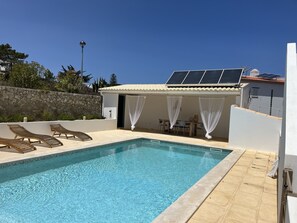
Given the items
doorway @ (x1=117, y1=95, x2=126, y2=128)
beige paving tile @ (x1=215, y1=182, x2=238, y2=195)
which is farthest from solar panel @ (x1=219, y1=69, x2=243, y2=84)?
beige paving tile @ (x1=215, y1=182, x2=238, y2=195)

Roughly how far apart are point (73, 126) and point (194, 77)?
843 centimetres

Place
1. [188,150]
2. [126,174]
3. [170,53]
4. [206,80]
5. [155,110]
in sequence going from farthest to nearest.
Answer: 1. [170,53]
2. [155,110]
3. [206,80]
4. [188,150]
5. [126,174]

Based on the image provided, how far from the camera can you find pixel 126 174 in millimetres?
7754

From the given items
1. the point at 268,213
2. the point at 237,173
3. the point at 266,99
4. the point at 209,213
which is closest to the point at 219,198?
the point at 209,213

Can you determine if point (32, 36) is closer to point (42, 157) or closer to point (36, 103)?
point (36, 103)

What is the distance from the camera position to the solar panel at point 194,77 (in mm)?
15067

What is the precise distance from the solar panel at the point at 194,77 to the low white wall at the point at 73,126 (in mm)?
5982

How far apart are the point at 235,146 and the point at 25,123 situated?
10411mm

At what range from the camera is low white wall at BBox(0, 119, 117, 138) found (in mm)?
10215

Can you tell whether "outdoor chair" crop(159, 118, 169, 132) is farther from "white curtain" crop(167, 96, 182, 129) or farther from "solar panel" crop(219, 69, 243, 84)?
"solar panel" crop(219, 69, 243, 84)

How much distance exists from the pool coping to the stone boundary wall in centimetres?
1036

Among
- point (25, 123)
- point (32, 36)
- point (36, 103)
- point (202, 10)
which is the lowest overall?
point (25, 123)

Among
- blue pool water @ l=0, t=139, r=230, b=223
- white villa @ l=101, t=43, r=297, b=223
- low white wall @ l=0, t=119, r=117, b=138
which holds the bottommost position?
blue pool water @ l=0, t=139, r=230, b=223

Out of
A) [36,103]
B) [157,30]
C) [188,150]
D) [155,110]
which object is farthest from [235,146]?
[157,30]
